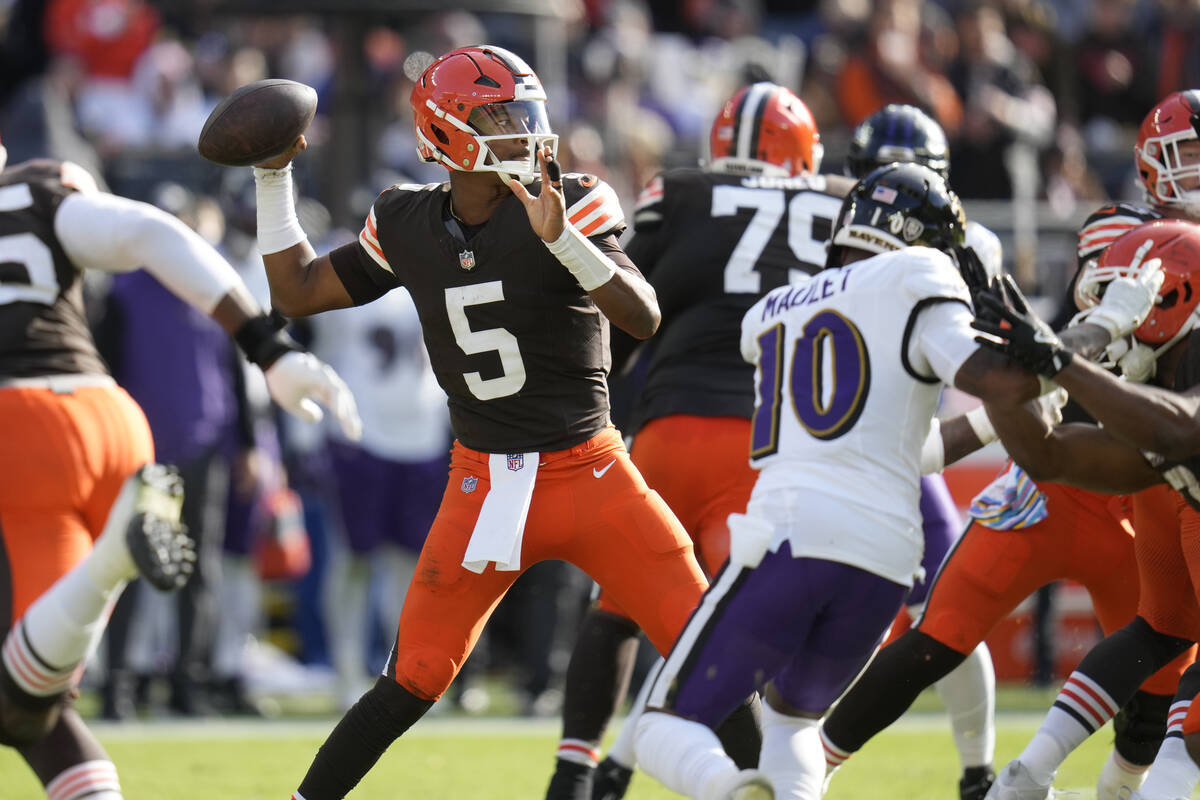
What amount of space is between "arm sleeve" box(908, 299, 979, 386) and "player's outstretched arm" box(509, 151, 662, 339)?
737mm

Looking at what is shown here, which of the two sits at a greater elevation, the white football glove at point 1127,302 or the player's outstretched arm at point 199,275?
the white football glove at point 1127,302

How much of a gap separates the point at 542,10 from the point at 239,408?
3095 millimetres

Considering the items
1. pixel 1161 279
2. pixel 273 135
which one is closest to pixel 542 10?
pixel 273 135

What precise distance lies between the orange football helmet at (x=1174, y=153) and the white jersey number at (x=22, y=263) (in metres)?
3.21

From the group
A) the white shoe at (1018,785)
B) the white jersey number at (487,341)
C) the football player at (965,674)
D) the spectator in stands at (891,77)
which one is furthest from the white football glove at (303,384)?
the spectator in stands at (891,77)

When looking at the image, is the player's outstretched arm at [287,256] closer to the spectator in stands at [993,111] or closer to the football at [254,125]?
the football at [254,125]

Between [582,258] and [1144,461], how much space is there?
144cm

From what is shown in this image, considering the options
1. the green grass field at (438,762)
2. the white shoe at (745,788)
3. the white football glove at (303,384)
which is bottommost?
the green grass field at (438,762)

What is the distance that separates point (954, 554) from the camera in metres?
5.05

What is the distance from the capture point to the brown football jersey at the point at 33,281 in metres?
4.66

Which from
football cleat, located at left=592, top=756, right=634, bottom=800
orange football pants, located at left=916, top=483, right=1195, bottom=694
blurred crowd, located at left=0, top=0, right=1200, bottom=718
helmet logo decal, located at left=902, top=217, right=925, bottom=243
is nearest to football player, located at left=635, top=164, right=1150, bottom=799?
helmet logo decal, located at left=902, top=217, right=925, bottom=243

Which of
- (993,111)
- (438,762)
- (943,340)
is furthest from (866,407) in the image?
(993,111)

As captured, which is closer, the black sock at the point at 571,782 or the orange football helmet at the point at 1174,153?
the black sock at the point at 571,782

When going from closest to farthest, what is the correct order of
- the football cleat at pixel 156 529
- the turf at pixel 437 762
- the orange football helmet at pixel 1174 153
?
the football cleat at pixel 156 529
the orange football helmet at pixel 1174 153
the turf at pixel 437 762
